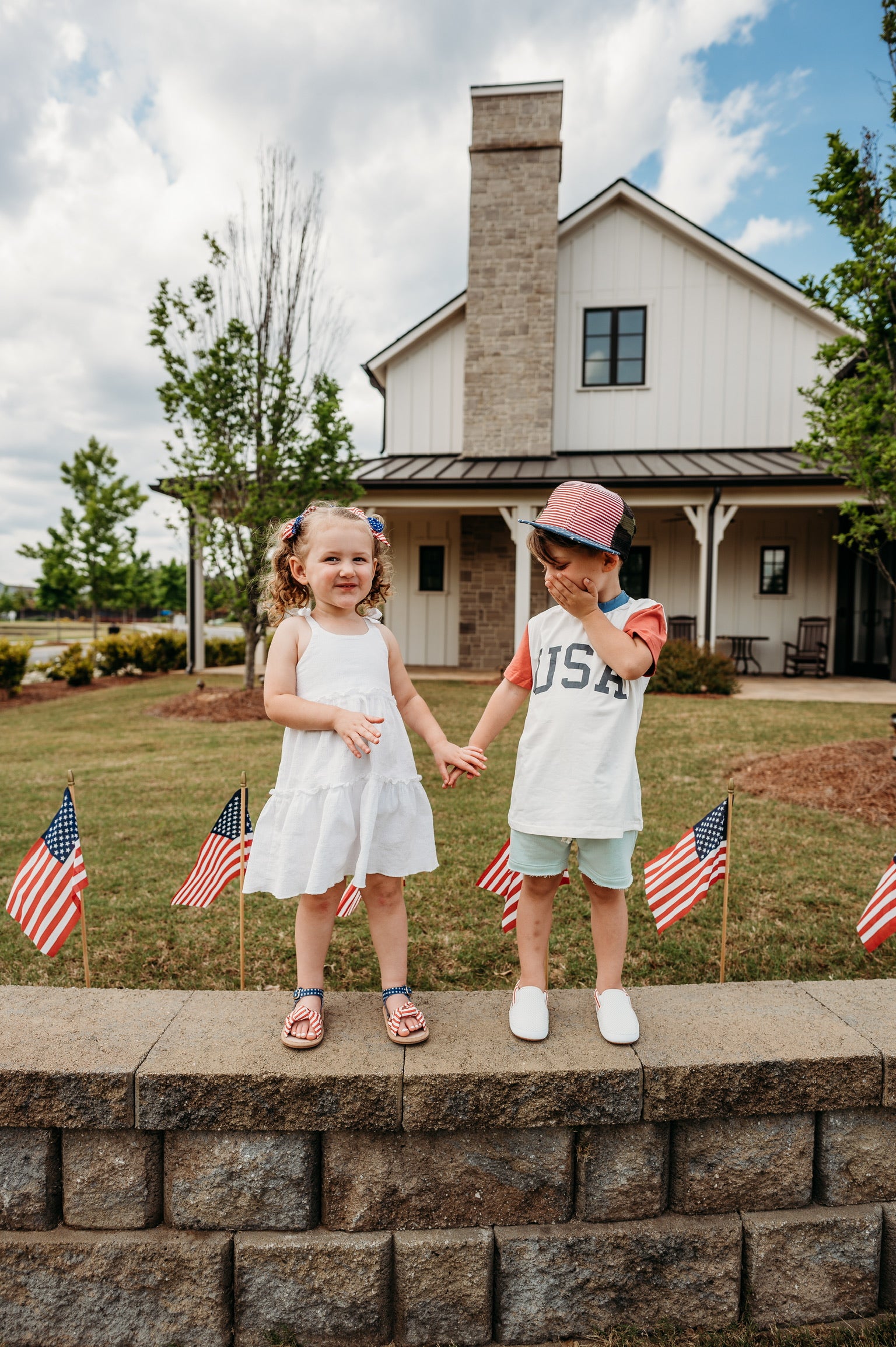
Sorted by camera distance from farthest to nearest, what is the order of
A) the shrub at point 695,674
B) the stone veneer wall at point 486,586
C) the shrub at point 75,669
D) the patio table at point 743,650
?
the stone veneer wall at point 486,586
the patio table at point 743,650
the shrub at point 75,669
the shrub at point 695,674

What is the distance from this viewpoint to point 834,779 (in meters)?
6.10

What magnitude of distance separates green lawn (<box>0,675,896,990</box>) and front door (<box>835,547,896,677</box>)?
23.7 ft

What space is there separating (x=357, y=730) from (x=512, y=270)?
14065mm

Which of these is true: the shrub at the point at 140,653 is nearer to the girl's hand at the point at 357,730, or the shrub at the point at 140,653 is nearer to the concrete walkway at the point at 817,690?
the concrete walkway at the point at 817,690

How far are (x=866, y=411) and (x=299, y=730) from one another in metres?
5.50

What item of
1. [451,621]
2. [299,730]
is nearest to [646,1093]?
[299,730]

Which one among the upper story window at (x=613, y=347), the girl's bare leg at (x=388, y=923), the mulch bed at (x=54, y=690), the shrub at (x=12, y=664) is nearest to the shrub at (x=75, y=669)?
the mulch bed at (x=54, y=690)

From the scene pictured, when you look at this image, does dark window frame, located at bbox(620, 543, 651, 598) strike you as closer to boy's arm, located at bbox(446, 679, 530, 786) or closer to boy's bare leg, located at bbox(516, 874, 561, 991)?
boy's arm, located at bbox(446, 679, 530, 786)

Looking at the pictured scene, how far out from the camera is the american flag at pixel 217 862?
2711 mm

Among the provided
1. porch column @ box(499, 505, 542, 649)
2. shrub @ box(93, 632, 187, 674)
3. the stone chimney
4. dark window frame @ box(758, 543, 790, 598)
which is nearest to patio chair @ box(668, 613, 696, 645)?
dark window frame @ box(758, 543, 790, 598)

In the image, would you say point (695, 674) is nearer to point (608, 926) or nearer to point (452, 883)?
point (452, 883)

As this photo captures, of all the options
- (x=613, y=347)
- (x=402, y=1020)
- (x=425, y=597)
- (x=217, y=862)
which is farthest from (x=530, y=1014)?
(x=613, y=347)

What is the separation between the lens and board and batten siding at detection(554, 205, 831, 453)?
14.5 meters

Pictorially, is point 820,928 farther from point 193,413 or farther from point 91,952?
point 193,413
